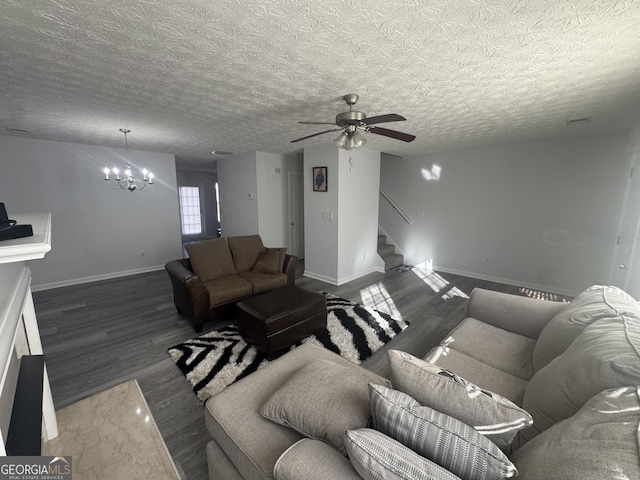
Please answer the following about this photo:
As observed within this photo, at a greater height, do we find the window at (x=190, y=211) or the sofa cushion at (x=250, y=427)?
the window at (x=190, y=211)

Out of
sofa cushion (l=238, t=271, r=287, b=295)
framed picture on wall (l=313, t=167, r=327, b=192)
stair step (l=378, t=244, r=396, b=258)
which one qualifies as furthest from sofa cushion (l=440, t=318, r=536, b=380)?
stair step (l=378, t=244, r=396, b=258)

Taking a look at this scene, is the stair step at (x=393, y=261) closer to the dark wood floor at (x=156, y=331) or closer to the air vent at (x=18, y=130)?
the dark wood floor at (x=156, y=331)

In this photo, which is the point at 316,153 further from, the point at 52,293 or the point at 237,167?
the point at 52,293

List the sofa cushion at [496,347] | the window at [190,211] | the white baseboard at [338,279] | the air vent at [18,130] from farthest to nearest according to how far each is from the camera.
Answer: the window at [190,211]
the white baseboard at [338,279]
the air vent at [18,130]
the sofa cushion at [496,347]

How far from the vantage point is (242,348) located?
8.38 ft

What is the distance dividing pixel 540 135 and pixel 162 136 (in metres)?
5.45

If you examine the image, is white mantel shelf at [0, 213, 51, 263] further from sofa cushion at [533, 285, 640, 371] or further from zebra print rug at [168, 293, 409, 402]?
sofa cushion at [533, 285, 640, 371]

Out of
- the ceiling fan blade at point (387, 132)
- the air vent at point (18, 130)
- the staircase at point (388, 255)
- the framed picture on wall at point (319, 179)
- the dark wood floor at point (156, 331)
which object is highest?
the air vent at point (18, 130)

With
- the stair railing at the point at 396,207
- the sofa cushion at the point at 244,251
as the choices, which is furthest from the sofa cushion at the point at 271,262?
the stair railing at the point at 396,207

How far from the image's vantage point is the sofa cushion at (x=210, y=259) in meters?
3.20

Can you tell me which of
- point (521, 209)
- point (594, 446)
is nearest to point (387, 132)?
point (594, 446)

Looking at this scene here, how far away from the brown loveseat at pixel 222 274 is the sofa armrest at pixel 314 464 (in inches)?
88.5

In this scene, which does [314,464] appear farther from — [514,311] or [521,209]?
[521,209]

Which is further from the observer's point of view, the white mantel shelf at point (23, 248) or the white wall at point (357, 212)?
the white wall at point (357, 212)
